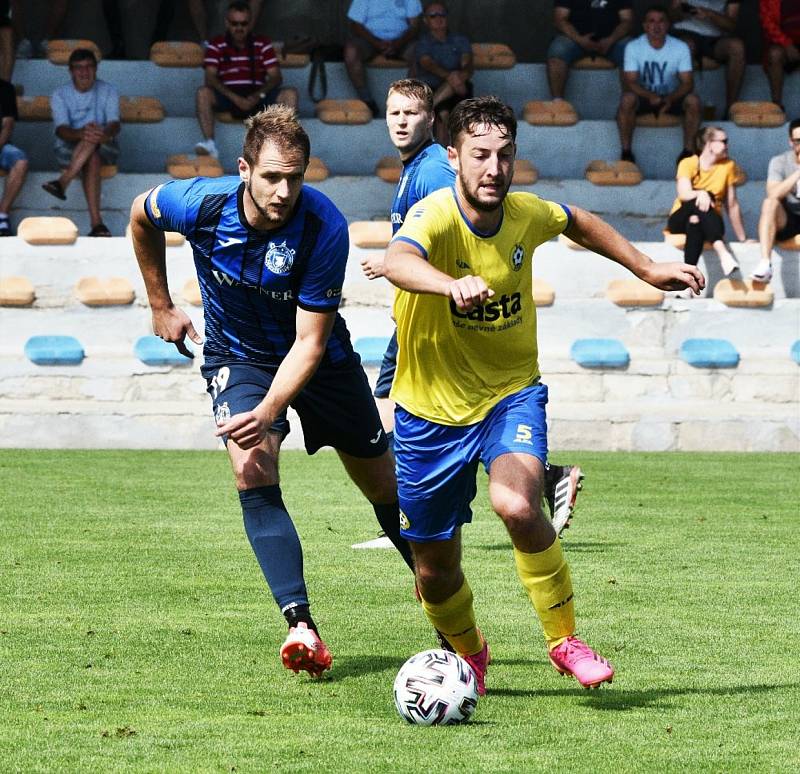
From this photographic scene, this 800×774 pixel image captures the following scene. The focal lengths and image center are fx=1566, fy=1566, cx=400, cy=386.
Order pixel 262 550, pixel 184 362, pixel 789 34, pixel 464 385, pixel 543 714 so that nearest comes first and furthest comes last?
pixel 543 714
pixel 464 385
pixel 262 550
pixel 184 362
pixel 789 34

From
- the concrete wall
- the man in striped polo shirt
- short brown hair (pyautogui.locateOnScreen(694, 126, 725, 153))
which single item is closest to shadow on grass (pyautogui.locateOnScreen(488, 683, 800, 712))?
the concrete wall

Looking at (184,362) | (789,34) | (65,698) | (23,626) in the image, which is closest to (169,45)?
(184,362)

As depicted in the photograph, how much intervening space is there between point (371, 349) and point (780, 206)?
4.42 metres

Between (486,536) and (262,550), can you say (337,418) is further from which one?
(486,536)

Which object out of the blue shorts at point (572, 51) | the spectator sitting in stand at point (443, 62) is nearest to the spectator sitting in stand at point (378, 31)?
the spectator sitting in stand at point (443, 62)

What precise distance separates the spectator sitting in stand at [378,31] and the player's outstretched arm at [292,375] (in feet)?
42.1

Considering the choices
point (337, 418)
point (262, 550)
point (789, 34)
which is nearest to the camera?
point (262, 550)

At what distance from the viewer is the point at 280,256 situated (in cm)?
558

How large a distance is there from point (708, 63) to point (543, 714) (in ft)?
50.8

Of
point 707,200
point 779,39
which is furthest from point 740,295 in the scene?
point 779,39

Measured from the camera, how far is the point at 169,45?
1875 centimetres

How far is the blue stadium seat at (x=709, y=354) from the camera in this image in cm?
1480

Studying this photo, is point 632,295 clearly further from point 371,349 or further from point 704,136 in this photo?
point 371,349

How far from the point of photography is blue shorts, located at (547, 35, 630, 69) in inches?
736
